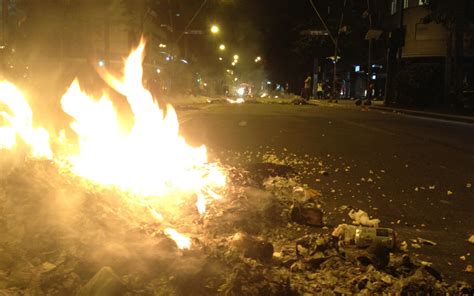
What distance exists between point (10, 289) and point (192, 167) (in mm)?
4187

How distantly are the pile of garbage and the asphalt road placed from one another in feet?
1.98

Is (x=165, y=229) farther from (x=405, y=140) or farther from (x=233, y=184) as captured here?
(x=405, y=140)

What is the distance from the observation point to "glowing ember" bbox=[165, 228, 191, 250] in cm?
431

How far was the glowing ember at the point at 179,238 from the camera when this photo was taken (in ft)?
14.1

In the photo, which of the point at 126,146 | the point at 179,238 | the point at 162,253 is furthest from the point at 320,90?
the point at 162,253

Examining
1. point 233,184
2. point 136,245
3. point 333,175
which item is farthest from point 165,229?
point 333,175

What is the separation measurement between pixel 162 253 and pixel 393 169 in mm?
6268

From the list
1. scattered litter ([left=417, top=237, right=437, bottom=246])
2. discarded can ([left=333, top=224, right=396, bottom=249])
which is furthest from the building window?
discarded can ([left=333, top=224, right=396, bottom=249])

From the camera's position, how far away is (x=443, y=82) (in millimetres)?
28516

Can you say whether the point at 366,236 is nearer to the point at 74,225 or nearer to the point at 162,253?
the point at 162,253

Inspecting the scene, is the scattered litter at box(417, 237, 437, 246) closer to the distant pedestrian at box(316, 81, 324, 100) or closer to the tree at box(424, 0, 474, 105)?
the tree at box(424, 0, 474, 105)

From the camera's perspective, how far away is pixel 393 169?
30.5 feet

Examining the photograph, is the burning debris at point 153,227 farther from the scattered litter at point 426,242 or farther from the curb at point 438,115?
the curb at point 438,115

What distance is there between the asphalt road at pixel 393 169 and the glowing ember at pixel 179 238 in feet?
6.97
